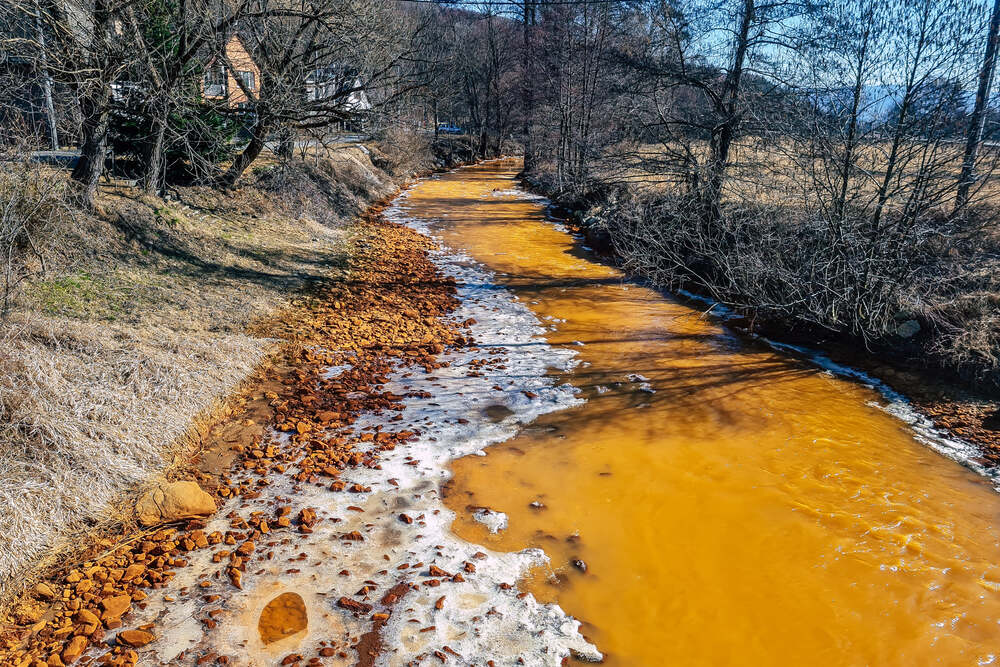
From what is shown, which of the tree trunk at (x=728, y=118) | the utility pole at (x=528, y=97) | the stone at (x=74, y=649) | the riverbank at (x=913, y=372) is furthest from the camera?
the utility pole at (x=528, y=97)

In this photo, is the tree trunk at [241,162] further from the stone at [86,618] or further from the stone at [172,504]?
the stone at [86,618]

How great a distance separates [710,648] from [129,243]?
10.2 meters

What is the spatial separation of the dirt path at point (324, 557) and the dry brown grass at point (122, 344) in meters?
0.41

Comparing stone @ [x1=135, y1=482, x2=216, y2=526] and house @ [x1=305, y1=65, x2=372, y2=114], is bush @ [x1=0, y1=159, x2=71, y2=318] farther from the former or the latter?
house @ [x1=305, y1=65, x2=372, y2=114]

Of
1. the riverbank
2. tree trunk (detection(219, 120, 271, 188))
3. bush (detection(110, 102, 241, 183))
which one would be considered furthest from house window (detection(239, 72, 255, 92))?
the riverbank

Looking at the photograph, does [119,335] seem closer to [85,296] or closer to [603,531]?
[85,296]

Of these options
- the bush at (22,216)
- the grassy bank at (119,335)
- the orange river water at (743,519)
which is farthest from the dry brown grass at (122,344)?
the orange river water at (743,519)

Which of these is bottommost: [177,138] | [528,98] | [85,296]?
[85,296]

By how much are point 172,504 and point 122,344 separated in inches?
99.7

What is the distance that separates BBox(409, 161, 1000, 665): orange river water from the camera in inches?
165

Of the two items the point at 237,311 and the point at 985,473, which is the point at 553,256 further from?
the point at 985,473

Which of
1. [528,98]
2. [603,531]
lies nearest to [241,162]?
[603,531]

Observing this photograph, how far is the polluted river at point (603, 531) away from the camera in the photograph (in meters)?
4.02

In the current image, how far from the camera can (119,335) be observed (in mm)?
6773
